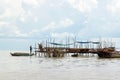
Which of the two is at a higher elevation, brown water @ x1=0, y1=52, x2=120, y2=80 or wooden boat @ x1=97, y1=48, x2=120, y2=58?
wooden boat @ x1=97, y1=48, x2=120, y2=58

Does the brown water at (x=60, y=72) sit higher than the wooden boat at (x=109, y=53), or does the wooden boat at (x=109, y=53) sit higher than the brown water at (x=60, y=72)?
the wooden boat at (x=109, y=53)

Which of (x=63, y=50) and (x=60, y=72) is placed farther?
(x=63, y=50)

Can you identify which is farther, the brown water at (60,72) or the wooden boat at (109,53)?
the wooden boat at (109,53)

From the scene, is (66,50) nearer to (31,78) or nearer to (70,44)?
(70,44)

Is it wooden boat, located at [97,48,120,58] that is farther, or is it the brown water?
wooden boat, located at [97,48,120,58]

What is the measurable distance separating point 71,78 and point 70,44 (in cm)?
7451

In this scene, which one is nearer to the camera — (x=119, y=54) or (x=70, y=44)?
(x=119, y=54)

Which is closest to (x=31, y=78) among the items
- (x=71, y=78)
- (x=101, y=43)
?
(x=71, y=78)

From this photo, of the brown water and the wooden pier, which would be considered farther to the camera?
the wooden pier

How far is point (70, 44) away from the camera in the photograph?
4395 inches

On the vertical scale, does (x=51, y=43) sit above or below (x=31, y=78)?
above

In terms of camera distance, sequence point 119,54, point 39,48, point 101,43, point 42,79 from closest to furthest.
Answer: point 42,79 → point 119,54 → point 39,48 → point 101,43

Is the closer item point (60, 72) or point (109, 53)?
point (60, 72)

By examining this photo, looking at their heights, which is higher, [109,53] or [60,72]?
[109,53]
